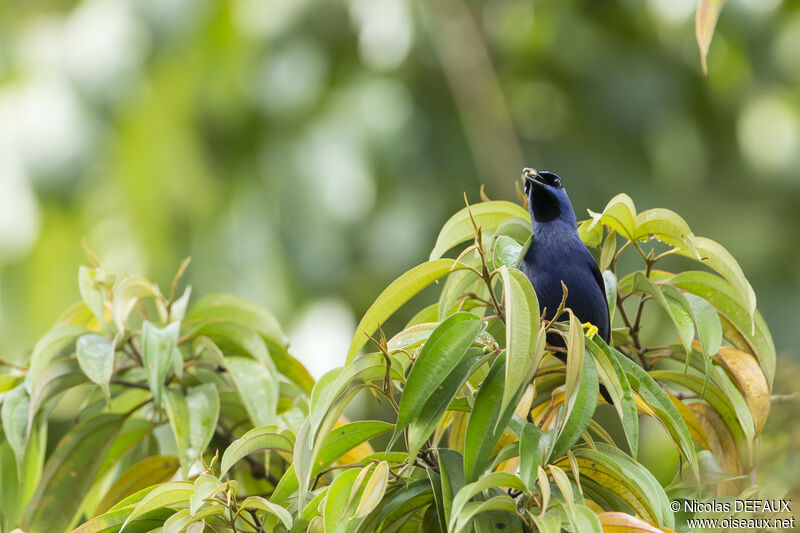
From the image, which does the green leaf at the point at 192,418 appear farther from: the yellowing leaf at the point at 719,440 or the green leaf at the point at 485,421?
the yellowing leaf at the point at 719,440

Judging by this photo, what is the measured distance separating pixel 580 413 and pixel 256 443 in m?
0.62

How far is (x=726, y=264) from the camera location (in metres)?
1.86

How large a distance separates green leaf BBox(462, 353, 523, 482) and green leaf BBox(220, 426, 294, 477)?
432 mm

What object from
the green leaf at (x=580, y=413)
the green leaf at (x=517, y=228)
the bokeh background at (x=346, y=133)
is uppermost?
the bokeh background at (x=346, y=133)

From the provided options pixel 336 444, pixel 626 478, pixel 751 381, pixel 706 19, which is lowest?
pixel 626 478

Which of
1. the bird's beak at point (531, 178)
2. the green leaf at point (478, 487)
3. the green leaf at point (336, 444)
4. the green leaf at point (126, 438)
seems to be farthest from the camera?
A: the bird's beak at point (531, 178)

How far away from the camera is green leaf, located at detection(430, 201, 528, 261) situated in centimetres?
192

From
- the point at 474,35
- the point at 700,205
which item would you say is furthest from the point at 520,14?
the point at 700,205

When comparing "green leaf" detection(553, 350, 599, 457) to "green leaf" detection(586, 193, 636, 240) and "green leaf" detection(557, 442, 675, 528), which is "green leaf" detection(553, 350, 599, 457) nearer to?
"green leaf" detection(557, 442, 675, 528)

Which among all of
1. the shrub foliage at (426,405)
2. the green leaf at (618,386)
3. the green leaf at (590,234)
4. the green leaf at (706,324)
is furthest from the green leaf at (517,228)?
the green leaf at (618,386)

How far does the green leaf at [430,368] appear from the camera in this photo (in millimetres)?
1545

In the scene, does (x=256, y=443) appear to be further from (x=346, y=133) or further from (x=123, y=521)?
(x=346, y=133)

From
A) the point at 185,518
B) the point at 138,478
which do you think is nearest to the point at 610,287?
the point at 185,518

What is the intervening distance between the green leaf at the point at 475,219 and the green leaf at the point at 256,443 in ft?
1.61
